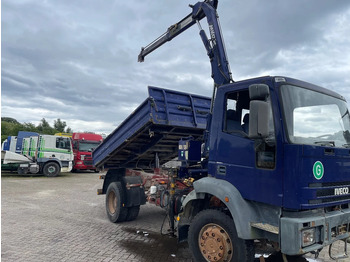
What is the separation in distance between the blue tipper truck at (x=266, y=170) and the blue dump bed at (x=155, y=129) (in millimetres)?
386

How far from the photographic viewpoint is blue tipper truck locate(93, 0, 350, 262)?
117 inches

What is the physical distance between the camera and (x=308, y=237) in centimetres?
296

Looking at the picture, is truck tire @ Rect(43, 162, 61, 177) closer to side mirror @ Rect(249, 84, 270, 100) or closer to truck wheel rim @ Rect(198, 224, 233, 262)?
truck wheel rim @ Rect(198, 224, 233, 262)

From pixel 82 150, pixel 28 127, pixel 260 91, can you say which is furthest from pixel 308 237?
pixel 28 127

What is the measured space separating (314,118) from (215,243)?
6.79 feet

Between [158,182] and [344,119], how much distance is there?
3.65 m

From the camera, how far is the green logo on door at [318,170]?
3023 mm

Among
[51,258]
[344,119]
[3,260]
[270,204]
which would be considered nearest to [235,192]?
[270,204]

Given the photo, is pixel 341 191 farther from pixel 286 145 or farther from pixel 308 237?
pixel 286 145

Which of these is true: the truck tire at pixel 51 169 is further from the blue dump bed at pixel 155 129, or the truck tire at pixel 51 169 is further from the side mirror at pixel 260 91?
the side mirror at pixel 260 91

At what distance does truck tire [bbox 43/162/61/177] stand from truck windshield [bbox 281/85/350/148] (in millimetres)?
16243

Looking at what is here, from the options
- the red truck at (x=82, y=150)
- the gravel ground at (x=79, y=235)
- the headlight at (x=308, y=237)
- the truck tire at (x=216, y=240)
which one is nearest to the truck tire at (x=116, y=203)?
the gravel ground at (x=79, y=235)

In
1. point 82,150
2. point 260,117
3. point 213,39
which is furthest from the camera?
point 82,150

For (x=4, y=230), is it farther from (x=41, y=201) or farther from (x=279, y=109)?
(x=279, y=109)
